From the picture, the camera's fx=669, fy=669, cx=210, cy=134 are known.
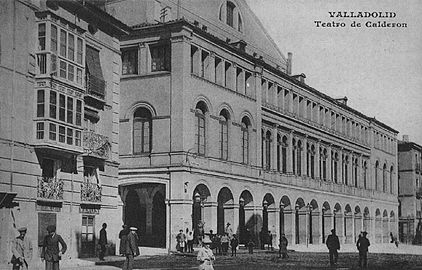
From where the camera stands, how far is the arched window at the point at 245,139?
4347cm

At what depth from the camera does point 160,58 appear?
38.4 m

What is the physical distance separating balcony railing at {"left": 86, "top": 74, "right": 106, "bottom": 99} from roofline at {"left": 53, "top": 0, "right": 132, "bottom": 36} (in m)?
2.25

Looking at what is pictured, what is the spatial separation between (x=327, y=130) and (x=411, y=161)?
2800 cm

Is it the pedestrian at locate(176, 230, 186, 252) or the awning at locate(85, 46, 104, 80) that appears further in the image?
the pedestrian at locate(176, 230, 186, 252)

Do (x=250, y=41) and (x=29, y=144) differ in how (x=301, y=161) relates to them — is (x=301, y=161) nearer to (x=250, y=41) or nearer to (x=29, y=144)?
(x=250, y=41)

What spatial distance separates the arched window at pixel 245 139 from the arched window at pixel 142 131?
25.5 ft

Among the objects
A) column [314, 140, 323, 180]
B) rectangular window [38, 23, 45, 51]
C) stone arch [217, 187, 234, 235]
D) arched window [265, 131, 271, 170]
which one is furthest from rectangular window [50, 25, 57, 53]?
column [314, 140, 323, 180]

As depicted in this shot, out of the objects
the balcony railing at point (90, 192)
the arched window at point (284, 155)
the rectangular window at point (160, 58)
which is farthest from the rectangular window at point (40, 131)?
the arched window at point (284, 155)

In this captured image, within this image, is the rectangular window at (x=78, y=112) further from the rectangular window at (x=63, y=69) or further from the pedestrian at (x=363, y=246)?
the pedestrian at (x=363, y=246)

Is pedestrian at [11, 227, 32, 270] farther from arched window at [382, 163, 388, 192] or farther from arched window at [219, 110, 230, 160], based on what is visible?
arched window at [382, 163, 388, 192]

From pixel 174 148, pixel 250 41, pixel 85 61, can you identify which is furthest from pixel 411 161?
pixel 85 61

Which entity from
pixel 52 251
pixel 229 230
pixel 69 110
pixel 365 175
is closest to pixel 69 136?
pixel 69 110

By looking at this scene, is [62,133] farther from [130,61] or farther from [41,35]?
[130,61]

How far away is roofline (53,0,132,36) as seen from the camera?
81.4ft
